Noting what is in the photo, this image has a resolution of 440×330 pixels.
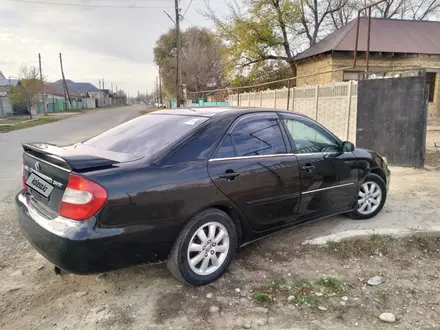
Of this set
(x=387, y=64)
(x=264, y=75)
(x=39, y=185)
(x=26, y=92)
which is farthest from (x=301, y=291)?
(x=26, y=92)

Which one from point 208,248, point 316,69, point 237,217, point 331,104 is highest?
point 316,69

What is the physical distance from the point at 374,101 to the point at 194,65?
28.9 m

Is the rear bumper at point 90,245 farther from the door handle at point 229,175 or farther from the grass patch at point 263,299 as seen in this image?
the grass patch at point 263,299

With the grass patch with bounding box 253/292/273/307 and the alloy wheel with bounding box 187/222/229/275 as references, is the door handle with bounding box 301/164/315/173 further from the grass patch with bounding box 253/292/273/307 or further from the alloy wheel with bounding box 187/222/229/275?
the grass patch with bounding box 253/292/273/307

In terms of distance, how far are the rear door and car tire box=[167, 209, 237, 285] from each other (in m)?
0.24

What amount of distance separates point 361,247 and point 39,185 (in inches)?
129

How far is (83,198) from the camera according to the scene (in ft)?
7.91

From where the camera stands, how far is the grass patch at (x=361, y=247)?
3.64 meters

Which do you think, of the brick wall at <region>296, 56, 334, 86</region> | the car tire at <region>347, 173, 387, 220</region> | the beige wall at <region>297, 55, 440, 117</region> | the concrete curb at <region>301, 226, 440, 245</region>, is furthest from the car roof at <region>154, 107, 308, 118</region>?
the brick wall at <region>296, 56, 334, 86</region>

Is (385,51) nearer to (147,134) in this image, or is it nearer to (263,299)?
(147,134)

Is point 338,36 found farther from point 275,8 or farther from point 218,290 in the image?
point 218,290

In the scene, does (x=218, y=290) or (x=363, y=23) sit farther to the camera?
(x=363, y=23)

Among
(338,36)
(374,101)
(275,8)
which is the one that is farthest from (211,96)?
(374,101)

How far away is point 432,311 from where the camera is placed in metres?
2.66
